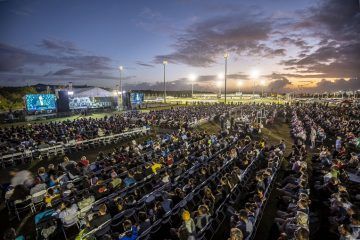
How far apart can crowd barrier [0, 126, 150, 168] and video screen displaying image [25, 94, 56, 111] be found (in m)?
25.9

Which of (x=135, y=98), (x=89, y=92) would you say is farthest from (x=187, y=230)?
(x=135, y=98)

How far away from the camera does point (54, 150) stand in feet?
52.1

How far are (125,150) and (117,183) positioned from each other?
5.34m

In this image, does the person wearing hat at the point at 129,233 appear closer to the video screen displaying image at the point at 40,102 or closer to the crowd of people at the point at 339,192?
the crowd of people at the point at 339,192

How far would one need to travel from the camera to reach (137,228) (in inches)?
227

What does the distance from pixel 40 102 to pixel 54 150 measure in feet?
94.5

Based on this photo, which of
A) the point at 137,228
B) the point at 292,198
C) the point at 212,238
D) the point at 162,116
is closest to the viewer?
the point at 137,228

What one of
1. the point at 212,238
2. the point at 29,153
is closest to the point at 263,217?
the point at 212,238

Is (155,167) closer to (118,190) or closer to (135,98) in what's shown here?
(118,190)

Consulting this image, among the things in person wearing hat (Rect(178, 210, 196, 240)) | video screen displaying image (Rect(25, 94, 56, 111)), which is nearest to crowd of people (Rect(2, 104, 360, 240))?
person wearing hat (Rect(178, 210, 196, 240))

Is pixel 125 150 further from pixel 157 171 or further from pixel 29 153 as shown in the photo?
pixel 29 153

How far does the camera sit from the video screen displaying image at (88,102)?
49.4 meters

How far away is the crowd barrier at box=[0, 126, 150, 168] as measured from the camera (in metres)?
14.1

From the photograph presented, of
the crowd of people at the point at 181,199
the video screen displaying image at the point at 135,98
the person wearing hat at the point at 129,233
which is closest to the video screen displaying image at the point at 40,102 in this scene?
the video screen displaying image at the point at 135,98
